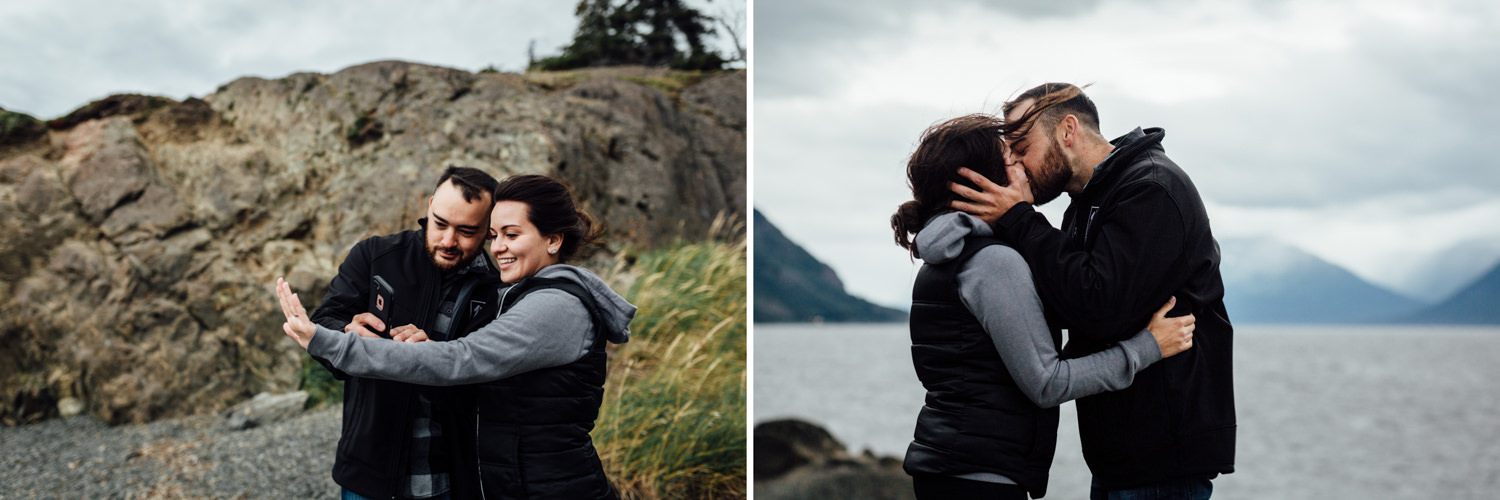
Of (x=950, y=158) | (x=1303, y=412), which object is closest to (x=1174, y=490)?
(x=950, y=158)

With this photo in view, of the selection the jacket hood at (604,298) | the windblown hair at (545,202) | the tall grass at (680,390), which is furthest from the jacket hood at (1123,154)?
the tall grass at (680,390)

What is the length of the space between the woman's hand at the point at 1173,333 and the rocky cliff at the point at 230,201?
433cm

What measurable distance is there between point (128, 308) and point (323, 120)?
187 centimetres

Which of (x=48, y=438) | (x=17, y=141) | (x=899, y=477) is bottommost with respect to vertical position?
(x=899, y=477)

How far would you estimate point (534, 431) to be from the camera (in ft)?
6.78

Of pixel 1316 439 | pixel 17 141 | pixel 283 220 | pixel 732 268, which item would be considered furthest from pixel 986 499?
pixel 1316 439

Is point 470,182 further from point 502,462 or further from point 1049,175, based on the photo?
point 1049,175

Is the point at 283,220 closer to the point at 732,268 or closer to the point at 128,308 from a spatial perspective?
the point at 128,308

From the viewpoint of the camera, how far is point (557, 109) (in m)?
7.09

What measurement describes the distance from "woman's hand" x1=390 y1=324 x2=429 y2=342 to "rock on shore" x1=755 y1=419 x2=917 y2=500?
6.92 m

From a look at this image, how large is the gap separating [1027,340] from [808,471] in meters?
7.70

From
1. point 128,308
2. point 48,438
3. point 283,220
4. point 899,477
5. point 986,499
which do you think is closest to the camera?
point 986,499

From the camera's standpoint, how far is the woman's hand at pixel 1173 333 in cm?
186

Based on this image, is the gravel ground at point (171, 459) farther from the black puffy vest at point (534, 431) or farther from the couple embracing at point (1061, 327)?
the couple embracing at point (1061, 327)
